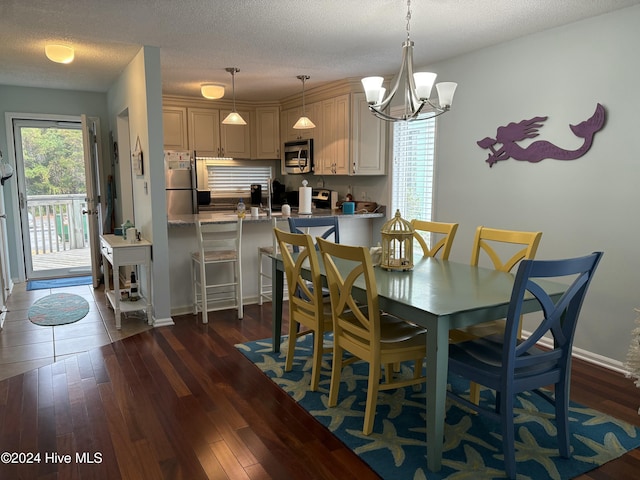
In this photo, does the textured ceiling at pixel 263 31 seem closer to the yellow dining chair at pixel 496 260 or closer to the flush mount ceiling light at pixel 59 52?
the flush mount ceiling light at pixel 59 52

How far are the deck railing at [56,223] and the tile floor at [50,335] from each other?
63.0 inches

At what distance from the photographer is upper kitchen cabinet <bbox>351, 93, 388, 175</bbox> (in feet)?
16.9

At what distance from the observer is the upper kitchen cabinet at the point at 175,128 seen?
6.30 meters

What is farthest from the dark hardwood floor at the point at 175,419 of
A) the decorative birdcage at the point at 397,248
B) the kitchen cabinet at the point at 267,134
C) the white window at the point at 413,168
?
the kitchen cabinet at the point at 267,134

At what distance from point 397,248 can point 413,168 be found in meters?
2.27

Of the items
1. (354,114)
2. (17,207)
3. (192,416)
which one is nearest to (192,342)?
(192,416)

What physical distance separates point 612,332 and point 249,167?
530cm

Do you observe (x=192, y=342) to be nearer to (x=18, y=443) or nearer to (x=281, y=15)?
(x=18, y=443)

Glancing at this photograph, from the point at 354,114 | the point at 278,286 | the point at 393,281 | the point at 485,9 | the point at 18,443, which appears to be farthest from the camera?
the point at 354,114

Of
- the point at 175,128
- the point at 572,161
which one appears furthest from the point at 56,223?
the point at 572,161

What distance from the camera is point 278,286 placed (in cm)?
348

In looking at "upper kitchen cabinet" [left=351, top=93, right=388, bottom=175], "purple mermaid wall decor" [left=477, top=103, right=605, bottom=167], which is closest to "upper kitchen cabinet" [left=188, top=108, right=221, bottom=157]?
"upper kitchen cabinet" [left=351, top=93, right=388, bottom=175]

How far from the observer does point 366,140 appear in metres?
5.23

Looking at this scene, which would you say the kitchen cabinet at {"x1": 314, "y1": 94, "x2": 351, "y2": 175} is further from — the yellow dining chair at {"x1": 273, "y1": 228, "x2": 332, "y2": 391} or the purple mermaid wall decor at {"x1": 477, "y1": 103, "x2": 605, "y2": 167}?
the yellow dining chair at {"x1": 273, "y1": 228, "x2": 332, "y2": 391}
